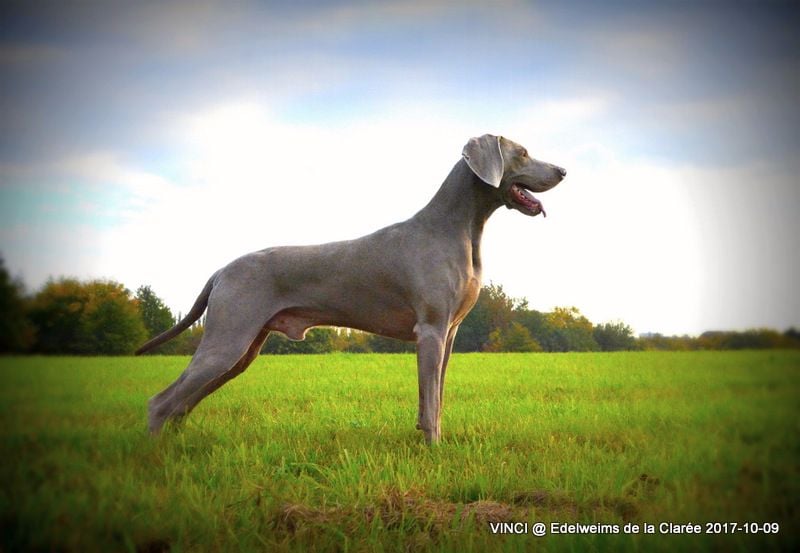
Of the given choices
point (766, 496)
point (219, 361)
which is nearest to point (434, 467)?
point (219, 361)

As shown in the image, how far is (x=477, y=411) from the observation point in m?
6.89

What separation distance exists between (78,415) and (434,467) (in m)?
2.93

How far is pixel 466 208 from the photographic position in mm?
5441

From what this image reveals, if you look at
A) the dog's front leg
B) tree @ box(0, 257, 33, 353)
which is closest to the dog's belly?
the dog's front leg

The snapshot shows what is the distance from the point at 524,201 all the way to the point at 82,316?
4279 millimetres

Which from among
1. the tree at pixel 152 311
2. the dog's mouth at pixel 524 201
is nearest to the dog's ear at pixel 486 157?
the dog's mouth at pixel 524 201

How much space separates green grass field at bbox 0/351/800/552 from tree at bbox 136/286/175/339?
29 cm

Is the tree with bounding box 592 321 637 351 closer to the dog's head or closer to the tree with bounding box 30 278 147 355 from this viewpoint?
the dog's head

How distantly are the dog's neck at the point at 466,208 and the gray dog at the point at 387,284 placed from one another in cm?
1

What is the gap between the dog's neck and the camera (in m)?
5.42

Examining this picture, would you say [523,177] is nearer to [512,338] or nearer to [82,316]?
[512,338]

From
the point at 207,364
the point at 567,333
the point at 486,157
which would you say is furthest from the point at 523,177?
the point at 207,364

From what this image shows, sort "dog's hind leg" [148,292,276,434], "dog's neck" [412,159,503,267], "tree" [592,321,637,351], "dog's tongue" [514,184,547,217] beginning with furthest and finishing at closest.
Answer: "dog's neck" [412,159,503,267] < "dog's tongue" [514,184,547,217] < "dog's hind leg" [148,292,276,434] < "tree" [592,321,637,351]

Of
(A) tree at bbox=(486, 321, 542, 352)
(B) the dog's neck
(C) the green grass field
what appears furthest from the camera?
(A) tree at bbox=(486, 321, 542, 352)
